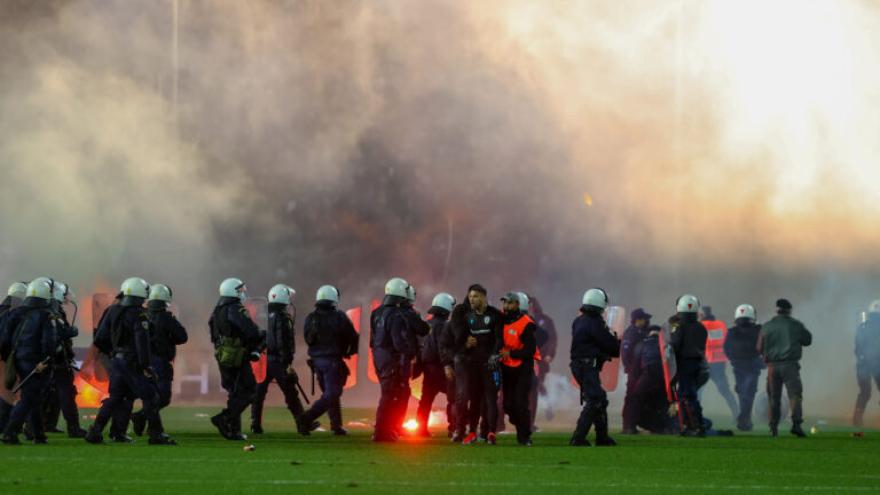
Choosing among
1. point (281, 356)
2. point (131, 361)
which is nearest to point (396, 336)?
point (281, 356)

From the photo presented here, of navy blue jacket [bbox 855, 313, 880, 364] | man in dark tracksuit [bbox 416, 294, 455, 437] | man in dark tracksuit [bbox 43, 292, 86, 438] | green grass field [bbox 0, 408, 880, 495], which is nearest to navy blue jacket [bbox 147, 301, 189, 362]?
man in dark tracksuit [bbox 43, 292, 86, 438]

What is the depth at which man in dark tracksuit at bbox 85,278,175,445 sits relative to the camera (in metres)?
17.5

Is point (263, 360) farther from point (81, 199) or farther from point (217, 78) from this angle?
point (217, 78)

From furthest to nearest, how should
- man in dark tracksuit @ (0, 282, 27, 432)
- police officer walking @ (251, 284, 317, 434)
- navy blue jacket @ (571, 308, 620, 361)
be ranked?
police officer walking @ (251, 284, 317, 434) → man in dark tracksuit @ (0, 282, 27, 432) → navy blue jacket @ (571, 308, 620, 361)

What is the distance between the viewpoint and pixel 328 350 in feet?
66.6

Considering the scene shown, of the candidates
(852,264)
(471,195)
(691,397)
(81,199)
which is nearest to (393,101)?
(471,195)

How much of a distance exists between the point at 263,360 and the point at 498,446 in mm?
12889

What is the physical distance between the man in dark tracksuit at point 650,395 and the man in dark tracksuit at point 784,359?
1.58 meters

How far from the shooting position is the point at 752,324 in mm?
25812

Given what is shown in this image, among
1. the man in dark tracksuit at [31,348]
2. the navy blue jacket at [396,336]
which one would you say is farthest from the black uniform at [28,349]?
the navy blue jacket at [396,336]

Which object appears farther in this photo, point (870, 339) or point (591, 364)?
point (870, 339)

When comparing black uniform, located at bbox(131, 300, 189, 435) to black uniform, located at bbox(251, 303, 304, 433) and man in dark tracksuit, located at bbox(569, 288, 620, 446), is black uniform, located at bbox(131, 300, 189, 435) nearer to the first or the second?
black uniform, located at bbox(251, 303, 304, 433)

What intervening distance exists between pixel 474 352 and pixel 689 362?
167 inches

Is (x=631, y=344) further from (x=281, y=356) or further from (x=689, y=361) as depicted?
(x=281, y=356)
